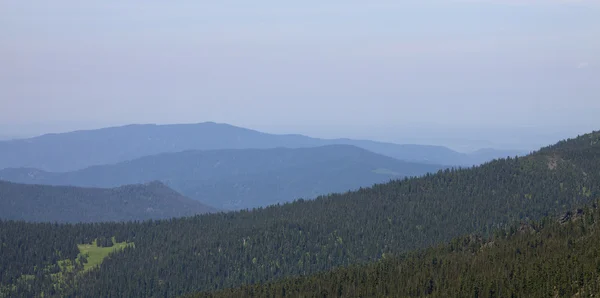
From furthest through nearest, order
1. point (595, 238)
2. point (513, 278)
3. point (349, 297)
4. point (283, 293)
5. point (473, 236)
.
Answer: point (473, 236)
point (283, 293)
point (349, 297)
point (595, 238)
point (513, 278)

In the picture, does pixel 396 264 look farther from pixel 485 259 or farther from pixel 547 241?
pixel 547 241

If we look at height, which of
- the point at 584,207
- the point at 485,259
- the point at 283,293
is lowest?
the point at 283,293

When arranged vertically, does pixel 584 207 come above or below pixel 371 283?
above

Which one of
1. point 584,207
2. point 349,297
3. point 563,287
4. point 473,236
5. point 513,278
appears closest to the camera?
point 563,287

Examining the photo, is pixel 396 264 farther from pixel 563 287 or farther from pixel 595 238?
pixel 563 287

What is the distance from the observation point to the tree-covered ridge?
112 m

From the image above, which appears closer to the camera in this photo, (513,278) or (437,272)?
(513,278)

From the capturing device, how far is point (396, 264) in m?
161

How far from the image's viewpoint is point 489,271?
129875 mm

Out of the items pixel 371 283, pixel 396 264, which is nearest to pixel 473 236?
pixel 396 264

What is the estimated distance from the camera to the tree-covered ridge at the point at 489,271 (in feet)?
367

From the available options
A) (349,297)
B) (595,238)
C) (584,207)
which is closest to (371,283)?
(349,297)

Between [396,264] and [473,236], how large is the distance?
1182 inches

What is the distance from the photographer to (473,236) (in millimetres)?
177500
